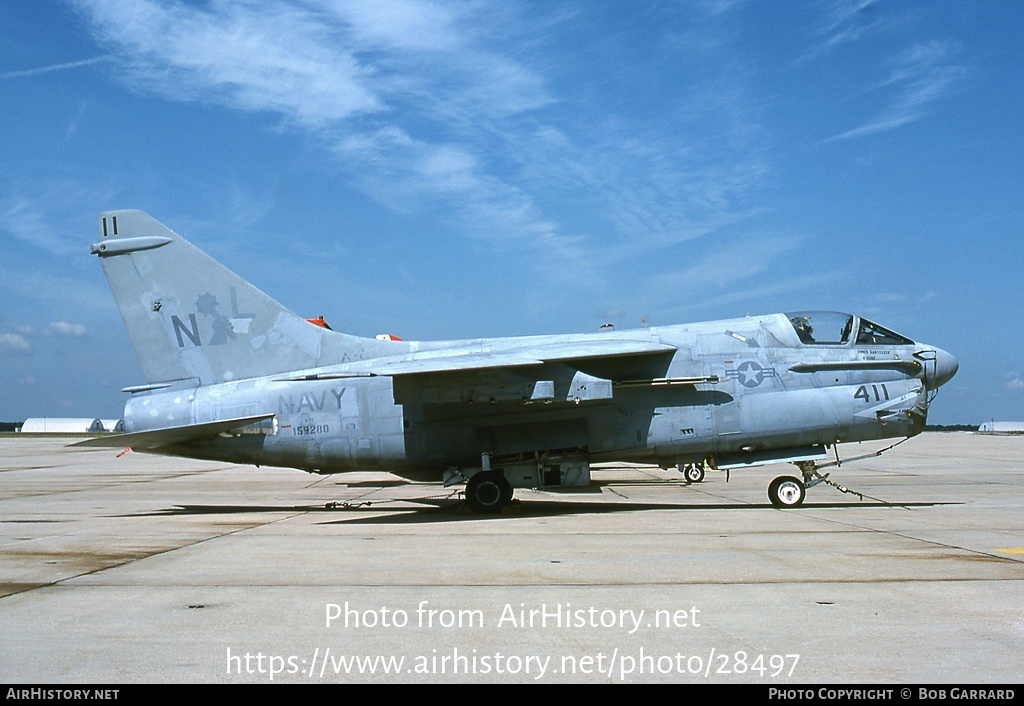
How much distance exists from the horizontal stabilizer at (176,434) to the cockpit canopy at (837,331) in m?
10.0

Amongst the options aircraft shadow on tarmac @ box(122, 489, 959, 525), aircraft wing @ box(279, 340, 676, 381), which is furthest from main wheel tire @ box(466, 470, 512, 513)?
aircraft wing @ box(279, 340, 676, 381)

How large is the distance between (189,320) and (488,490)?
646 centimetres

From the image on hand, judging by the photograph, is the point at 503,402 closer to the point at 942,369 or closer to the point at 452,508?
the point at 452,508

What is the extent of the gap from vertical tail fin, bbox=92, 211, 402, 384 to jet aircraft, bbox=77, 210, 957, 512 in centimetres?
3

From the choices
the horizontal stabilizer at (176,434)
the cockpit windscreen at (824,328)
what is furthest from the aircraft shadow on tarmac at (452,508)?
the cockpit windscreen at (824,328)

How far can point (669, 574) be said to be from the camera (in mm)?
8711

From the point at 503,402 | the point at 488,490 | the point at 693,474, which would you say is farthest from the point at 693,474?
the point at 503,402

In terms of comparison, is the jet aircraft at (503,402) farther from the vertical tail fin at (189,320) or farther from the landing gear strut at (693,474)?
the landing gear strut at (693,474)

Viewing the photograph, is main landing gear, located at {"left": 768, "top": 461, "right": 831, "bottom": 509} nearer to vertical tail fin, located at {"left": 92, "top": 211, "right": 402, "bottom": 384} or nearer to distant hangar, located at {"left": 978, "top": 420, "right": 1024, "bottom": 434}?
vertical tail fin, located at {"left": 92, "top": 211, "right": 402, "bottom": 384}

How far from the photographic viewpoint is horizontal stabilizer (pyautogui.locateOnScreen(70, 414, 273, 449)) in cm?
1476

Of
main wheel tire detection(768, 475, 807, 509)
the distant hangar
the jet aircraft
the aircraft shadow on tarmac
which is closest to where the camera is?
the aircraft shadow on tarmac

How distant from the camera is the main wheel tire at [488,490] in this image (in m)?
15.5

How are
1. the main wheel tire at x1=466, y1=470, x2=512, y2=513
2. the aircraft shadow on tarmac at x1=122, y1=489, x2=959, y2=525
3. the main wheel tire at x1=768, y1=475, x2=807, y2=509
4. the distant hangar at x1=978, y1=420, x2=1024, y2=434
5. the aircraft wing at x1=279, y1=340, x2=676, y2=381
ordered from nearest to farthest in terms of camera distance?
the aircraft wing at x1=279, y1=340, x2=676, y2=381
the aircraft shadow on tarmac at x1=122, y1=489, x2=959, y2=525
the main wheel tire at x1=466, y1=470, x2=512, y2=513
the main wheel tire at x1=768, y1=475, x2=807, y2=509
the distant hangar at x1=978, y1=420, x2=1024, y2=434
